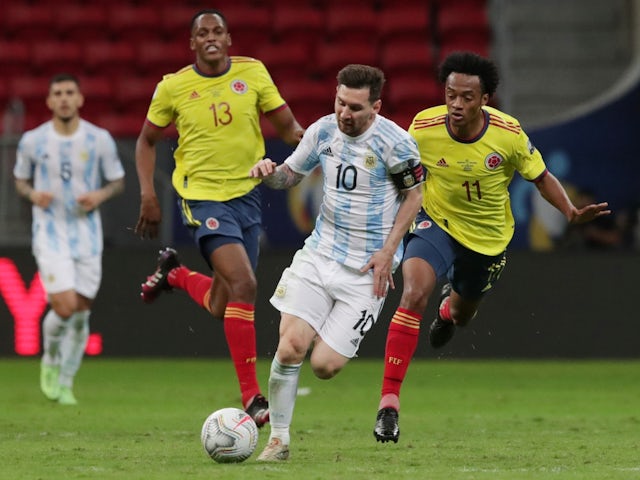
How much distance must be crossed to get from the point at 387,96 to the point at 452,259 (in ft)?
29.3

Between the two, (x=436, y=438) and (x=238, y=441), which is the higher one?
(x=238, y=441)

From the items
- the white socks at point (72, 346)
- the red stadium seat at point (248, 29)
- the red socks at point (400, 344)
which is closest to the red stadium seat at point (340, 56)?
the red stadium seat at point (248, 29)

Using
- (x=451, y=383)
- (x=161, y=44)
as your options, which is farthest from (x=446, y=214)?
(x=161, y=44)

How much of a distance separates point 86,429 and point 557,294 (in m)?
6.49

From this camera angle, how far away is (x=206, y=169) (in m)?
8.68

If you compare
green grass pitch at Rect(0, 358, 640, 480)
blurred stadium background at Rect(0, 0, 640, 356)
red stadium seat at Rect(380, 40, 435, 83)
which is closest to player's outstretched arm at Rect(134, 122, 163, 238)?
green grass pitch at Rect(0, 358, 640, 480)

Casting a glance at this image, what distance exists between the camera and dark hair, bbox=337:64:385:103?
6.89 meters

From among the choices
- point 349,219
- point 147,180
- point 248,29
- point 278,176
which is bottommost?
point 248,29

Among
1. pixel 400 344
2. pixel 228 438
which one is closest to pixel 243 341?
pixel 400 344

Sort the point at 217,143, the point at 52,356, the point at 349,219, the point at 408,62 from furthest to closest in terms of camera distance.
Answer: the point at 408,62 < the point at 52,356 < the point at 217,143 < the point at 349,219

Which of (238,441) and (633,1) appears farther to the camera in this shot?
(633,1)

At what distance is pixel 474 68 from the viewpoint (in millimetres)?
7926

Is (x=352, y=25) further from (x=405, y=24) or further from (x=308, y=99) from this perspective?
(x=308, y=99)

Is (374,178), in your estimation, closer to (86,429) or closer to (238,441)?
(238,441)
